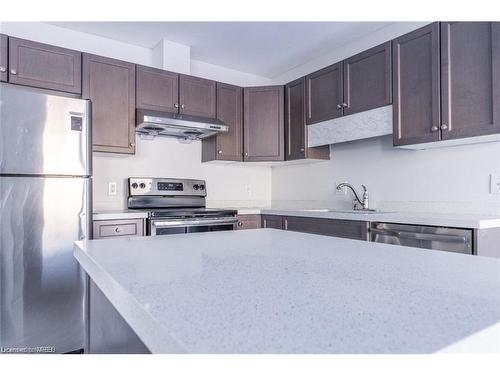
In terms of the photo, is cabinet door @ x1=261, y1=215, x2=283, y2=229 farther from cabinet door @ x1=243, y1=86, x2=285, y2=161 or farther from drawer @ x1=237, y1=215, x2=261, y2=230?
cabinet door @ x1=243, y1=86, x2=285, y2=161

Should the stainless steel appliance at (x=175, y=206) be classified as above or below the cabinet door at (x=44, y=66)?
below

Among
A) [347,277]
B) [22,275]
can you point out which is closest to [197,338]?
[347,277]

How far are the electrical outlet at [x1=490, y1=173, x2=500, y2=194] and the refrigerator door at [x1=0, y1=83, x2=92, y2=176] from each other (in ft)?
8.37

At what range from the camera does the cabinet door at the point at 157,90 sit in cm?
278

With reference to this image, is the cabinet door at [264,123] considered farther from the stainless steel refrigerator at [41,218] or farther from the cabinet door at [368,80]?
the stainless steel refrigerator at [41,218]

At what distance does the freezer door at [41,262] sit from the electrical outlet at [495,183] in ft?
8.38

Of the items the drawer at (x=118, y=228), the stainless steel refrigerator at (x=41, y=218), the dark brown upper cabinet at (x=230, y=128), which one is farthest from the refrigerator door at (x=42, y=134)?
the dark brown upper cabinet at (x=230, y=128)

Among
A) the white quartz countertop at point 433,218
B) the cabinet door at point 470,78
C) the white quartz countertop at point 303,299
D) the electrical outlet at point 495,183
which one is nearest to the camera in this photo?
the white quartz countertop at point 303,299

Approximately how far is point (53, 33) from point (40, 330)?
7.50ft

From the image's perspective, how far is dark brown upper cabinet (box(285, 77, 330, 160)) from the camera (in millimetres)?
3121

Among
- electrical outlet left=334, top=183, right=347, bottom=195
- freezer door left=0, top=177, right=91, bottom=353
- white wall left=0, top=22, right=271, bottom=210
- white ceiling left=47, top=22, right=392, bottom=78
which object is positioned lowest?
freezer door left=0, top=177, right=91, bottom=353

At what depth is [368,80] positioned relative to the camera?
2.54 m

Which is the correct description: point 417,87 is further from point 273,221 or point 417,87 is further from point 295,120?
point 273,221

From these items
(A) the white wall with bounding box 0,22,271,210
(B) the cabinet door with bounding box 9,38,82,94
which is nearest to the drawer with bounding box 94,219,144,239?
(A) the white wall with bounding box 0,22,271,210
